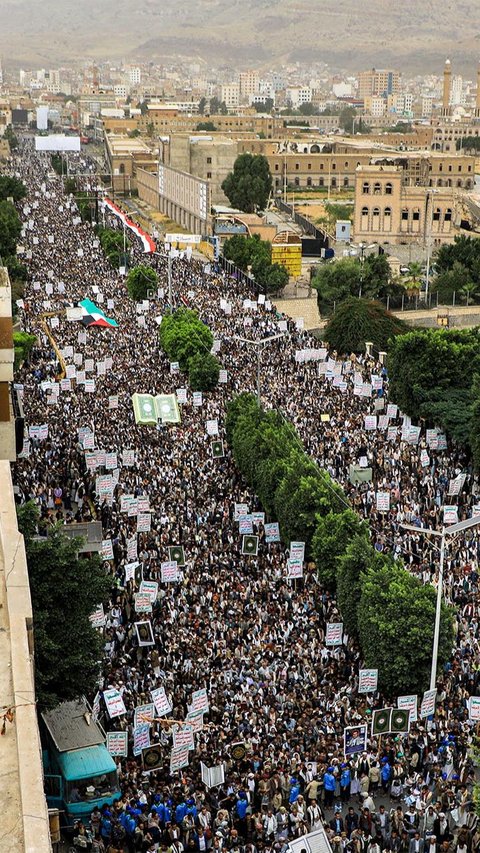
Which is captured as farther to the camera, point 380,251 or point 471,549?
point 380,251

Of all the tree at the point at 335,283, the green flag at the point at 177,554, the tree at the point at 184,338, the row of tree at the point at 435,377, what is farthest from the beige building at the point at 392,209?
the green flag at the point at 177,554

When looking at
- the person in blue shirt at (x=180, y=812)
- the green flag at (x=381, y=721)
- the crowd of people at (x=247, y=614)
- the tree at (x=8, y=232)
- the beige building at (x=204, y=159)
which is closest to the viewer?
the person in blue shirt at (x=180, y=812)

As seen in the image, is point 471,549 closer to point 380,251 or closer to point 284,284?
point 284,284

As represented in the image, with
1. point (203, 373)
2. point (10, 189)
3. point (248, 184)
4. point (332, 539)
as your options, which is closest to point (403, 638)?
point (332, 539)

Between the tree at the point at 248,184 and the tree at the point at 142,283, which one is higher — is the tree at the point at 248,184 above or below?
above

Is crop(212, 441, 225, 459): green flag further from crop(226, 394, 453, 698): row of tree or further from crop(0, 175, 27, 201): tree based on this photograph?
crop(0, 175, 27, 201): tree

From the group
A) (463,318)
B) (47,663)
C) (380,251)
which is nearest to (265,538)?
(47,663)

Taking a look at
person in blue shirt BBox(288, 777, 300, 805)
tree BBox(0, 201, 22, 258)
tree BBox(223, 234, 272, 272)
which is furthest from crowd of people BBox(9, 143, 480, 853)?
tree BBox(0, 201, 22, 258)

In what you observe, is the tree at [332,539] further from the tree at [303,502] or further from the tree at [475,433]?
the tree at [475,433]
